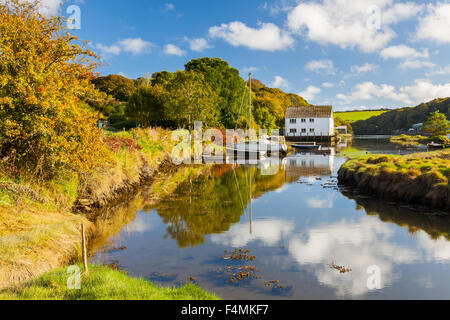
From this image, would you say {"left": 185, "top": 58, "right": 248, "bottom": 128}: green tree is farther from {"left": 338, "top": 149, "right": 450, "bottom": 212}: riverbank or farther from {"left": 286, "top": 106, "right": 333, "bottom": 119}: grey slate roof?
{"left": 338, "top": 149, "right": 450, "bottom": 212}: riverbank

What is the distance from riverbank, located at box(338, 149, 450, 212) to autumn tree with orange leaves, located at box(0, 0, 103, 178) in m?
17.4

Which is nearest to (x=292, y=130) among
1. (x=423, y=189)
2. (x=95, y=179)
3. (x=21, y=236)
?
(x=423, y=189)

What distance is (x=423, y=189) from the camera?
58.8 feet

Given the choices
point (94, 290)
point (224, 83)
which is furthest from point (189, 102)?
point (94, 290)

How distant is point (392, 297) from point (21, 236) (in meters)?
10.2

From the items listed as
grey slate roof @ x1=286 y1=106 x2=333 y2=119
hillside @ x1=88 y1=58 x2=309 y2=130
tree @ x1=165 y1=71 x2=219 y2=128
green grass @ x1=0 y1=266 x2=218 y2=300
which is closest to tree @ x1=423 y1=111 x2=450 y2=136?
grey slate roof @ x1=286 y1=106 x2=333 y2=119

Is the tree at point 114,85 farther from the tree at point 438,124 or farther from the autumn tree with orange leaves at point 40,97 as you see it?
the tree at point 438,124

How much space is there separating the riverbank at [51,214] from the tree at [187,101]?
24.6 meters

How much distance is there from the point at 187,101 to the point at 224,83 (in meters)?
20.8

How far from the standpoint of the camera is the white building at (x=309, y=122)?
3521 inches

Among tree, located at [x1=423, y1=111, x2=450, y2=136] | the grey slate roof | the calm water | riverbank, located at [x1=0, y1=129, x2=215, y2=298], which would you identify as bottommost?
the calm water

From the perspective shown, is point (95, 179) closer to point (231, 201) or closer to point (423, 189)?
point (231, 201)

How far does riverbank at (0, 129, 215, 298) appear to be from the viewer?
8.02m

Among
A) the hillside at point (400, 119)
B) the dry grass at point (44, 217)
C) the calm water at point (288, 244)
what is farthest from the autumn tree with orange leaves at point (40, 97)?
the hillside at point (400, 119)
